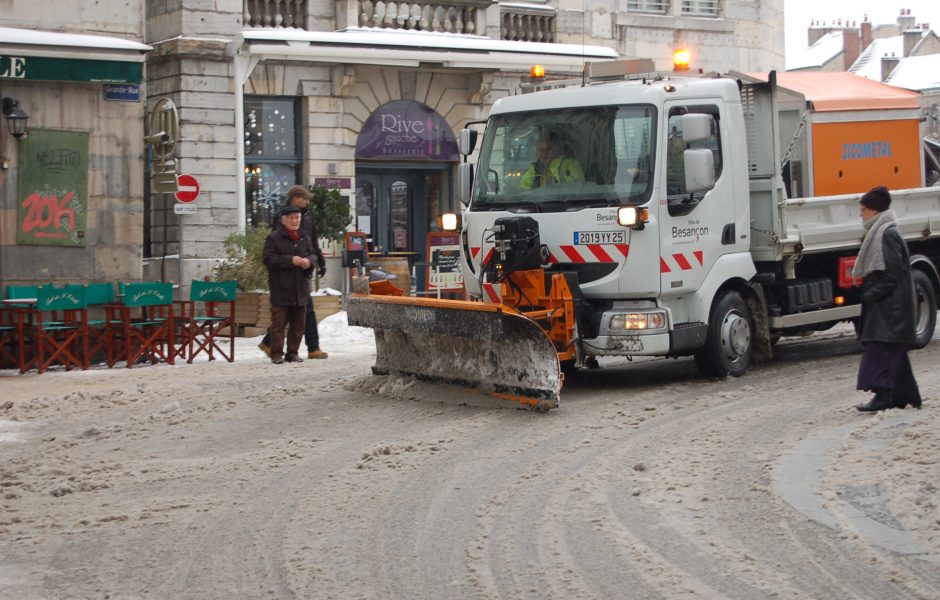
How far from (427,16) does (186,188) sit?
25.8 ft

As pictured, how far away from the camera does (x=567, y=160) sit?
41.1ft

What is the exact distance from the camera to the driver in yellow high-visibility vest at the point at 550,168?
41.0 feet

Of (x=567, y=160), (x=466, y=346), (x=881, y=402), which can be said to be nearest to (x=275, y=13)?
(x=567, y=160)

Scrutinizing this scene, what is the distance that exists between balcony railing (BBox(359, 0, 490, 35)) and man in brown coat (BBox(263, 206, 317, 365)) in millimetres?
11077

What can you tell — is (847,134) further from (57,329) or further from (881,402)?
(57,329)

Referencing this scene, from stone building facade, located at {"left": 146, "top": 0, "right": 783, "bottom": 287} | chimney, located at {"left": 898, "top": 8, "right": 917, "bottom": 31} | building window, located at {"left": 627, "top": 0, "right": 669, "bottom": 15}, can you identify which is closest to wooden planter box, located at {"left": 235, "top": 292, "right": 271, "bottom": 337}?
stone building facade, located at {"left": 146, "top": 0, "right": 783, "bottom": 287}

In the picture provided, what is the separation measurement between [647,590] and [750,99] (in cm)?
824

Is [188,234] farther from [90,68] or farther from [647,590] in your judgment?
[647,590]

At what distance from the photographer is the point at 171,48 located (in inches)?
961

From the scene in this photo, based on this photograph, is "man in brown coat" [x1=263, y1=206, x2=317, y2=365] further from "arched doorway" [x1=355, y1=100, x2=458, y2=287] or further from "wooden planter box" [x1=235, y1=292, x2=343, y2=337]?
"arched doorway" [x1=355, y1=100, x2=458, y2=287]

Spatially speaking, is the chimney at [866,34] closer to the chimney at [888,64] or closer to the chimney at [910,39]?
the chimney at [910,39]

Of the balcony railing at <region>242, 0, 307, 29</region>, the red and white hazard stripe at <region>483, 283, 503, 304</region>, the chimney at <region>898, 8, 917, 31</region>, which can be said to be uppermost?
the chimney at <region>898, 8, 917, 31</region>

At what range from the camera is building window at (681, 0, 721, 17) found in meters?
31.3

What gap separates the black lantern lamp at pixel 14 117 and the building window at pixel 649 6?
16545 millimetres
